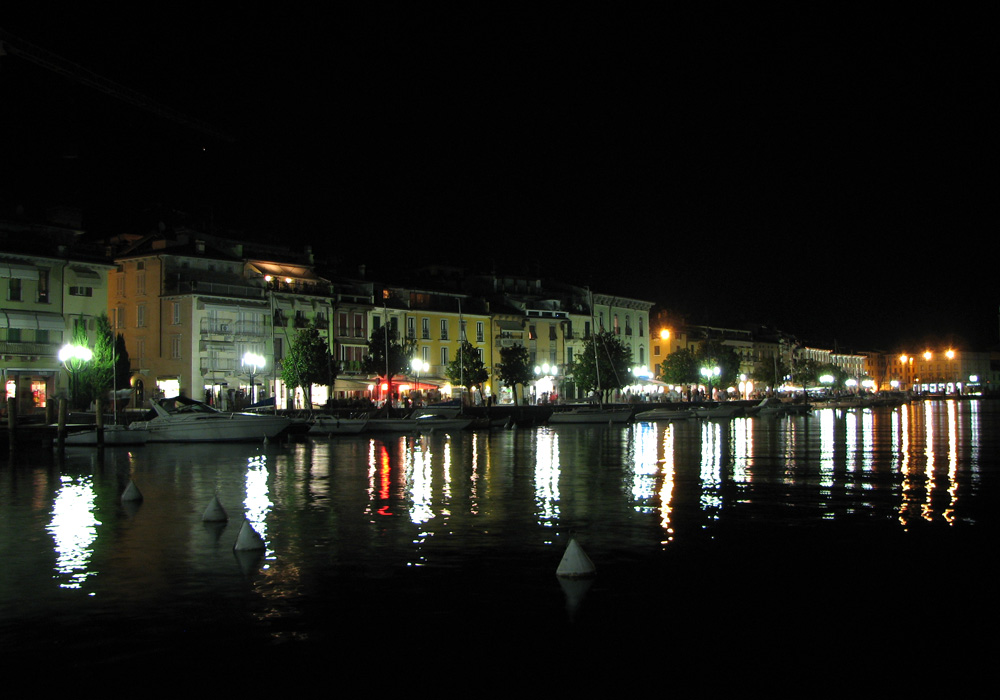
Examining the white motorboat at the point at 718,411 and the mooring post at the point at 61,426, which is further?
the white motorboat at the point at 718,411

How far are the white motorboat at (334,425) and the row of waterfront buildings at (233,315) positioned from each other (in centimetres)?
1352

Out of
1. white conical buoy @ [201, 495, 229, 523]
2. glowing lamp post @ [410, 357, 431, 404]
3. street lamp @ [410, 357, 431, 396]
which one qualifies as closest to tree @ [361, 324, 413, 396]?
glowing lamp post @ [410, 357, 431, 404]

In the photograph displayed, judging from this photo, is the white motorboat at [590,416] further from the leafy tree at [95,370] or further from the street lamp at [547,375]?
the leafy tree at [95,370]

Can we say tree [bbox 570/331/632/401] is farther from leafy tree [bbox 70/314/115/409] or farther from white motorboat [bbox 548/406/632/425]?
leafy tree [bbox 70/314/115/409]

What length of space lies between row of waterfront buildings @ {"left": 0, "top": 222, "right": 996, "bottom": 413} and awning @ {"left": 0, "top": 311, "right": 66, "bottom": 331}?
0.07 metres

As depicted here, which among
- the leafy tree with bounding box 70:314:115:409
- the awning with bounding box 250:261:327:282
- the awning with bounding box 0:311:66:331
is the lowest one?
the leafy tree with bounding box 70:314:115:409

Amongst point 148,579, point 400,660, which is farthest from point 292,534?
point 400,660

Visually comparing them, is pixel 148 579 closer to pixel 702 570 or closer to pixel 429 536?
pixel 429 536

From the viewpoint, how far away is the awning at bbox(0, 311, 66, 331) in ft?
193

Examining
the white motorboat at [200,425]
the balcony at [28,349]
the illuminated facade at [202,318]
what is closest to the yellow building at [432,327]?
the illuminated facade at [202,318]

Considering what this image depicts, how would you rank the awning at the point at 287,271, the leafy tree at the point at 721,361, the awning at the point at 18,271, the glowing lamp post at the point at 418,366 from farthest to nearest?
the leafy tree at the point at 721,361, the glowing lamp post at the point at 418,366, the awning at the point at 287,271, the awning at the point at 18,271

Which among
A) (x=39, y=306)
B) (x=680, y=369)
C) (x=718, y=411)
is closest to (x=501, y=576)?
(x=39, y=306)

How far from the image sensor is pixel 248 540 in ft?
56.3

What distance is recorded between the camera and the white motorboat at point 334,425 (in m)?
55.8
